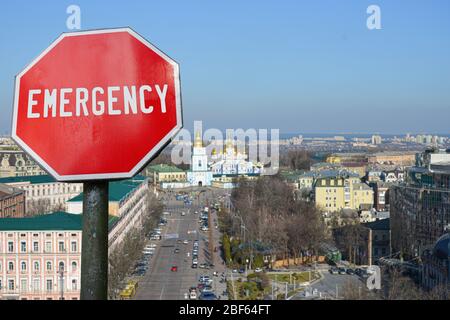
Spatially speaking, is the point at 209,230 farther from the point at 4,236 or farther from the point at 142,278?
the point at 4,236

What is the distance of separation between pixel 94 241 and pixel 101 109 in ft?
0.50

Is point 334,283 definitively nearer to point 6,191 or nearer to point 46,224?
point 46,224

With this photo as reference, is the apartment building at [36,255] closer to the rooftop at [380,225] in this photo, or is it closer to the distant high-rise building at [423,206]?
the distant high-rise building at [423,206]

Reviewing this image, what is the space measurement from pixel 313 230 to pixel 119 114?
1132 centimetres

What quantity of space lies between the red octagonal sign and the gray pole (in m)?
0.02

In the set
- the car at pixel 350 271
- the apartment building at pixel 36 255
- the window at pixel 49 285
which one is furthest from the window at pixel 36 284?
the car at pixel 350 271

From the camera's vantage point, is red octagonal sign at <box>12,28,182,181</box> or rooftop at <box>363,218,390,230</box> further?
rooftop at <box>363,218,390,230</box>

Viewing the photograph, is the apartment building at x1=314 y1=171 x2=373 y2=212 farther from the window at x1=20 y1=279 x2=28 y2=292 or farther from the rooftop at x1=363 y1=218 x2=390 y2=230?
the window at x1=20 y1=279 x2=28 y2=292

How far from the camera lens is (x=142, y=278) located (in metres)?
9.41

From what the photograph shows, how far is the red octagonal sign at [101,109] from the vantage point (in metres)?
0.72

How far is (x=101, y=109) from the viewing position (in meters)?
0.72

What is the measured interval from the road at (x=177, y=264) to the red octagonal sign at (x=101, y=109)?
383 cm

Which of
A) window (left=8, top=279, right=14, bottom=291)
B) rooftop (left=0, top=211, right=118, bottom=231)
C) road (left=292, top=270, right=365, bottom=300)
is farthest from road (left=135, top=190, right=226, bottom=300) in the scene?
window (left=8, top=279, right=14, bottom=291)

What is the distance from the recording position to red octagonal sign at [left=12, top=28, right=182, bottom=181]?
0.72m
